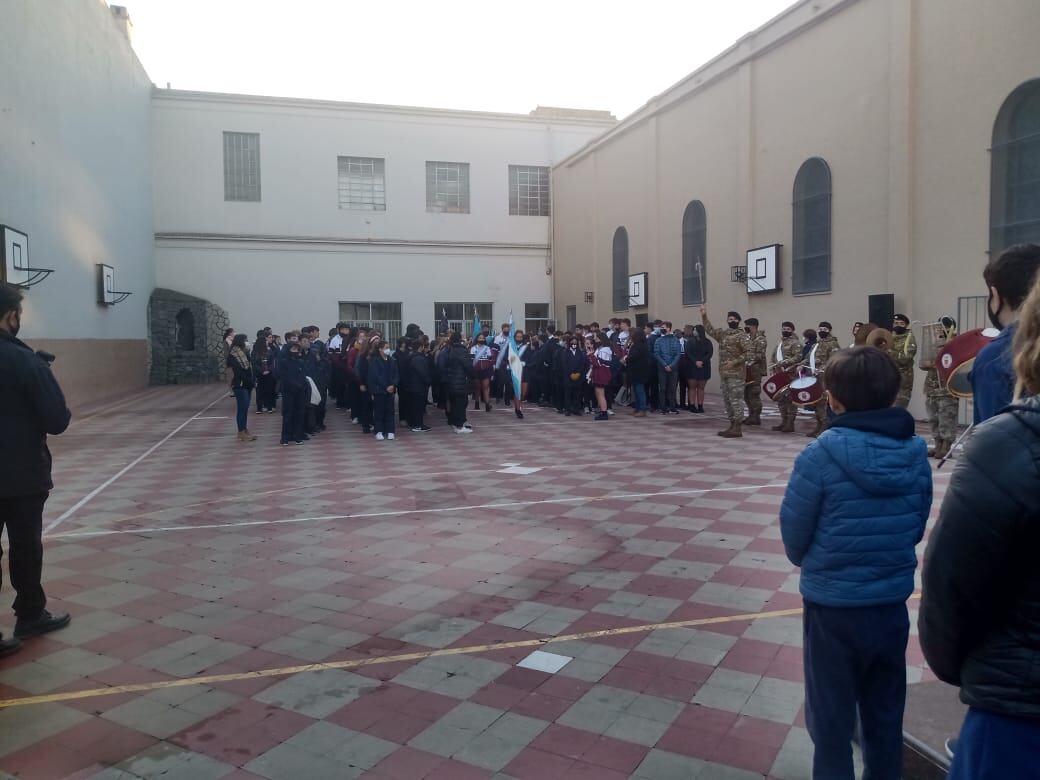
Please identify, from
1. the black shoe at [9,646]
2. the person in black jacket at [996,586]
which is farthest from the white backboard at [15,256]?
the person in black jacket at [996,586]

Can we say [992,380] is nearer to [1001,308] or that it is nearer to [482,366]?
[1001,308]

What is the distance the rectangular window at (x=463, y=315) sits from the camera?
1249 inches

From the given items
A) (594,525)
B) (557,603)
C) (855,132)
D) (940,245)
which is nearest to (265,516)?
(594,525)

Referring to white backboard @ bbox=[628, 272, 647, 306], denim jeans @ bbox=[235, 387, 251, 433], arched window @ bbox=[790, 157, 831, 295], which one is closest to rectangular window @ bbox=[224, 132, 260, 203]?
white backboard @ bbox=[628, 272, 647, 306]

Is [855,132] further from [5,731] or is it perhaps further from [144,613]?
[5,731]

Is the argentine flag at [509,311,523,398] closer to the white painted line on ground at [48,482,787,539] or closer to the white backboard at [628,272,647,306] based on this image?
the white backboard at [628,272,647,306]

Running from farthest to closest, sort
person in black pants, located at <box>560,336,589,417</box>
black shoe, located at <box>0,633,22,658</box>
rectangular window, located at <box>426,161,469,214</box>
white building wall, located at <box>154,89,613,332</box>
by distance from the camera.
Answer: rectangular window, located at <box>426,161,469,214</box>, white building wall, located at <box>154,89,613,332</box>, person in black pants, located at <box>560,336,589,417</box>, black shoe, located at <box>0,633,22,658</box>

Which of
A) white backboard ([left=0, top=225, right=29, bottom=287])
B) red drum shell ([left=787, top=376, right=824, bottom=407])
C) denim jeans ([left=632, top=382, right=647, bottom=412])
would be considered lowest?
denim jeans ([left=632, top=382, right=647, bottom=412])

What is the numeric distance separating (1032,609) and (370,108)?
31.7 metres

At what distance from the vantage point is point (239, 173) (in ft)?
97.0

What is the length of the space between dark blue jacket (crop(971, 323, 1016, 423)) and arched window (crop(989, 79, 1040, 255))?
1097 cm

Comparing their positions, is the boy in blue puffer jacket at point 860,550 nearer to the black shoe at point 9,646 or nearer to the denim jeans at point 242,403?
the black shoe at point 9,646

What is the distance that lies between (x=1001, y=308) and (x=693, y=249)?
64.5 ft

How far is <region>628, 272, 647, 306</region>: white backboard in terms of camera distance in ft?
82.0
